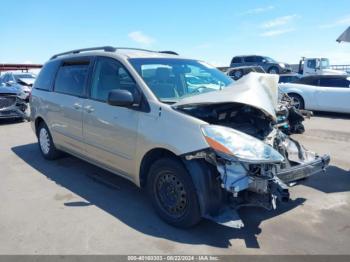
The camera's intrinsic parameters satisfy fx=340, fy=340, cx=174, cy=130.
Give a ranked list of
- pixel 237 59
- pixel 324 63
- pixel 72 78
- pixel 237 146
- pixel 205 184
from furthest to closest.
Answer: pixel 237 59 → pixel 324 63 → pixel 72 78 → pixel 205 184 → pixel 237 146

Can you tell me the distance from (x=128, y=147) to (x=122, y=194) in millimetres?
934

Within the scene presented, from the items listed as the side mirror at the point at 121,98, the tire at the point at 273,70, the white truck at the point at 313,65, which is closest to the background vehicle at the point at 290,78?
the side mirror at the point at 121,98

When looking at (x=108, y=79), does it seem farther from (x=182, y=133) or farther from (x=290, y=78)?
(x=290, y=78)

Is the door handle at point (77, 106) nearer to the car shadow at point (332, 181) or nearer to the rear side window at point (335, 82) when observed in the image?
the car shadow at point (332, 181)

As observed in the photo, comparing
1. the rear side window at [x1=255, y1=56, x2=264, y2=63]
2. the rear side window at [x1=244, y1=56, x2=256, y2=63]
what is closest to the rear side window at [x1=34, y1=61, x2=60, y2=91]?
the rear side window at [x1=255, y1=56, x2=264, y2=63]

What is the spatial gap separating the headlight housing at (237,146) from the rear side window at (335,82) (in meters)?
10.1

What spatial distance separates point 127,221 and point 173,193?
2.22 ft

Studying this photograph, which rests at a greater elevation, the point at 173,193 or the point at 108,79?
the point at 108,79

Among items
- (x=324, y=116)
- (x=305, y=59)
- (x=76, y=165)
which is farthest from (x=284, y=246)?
(x=305, y=59)

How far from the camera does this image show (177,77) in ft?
15.0

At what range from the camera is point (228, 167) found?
3297mm

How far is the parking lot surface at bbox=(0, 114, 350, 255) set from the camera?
339cm

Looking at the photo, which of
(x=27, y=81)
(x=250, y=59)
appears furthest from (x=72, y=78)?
(x=250, y=59)

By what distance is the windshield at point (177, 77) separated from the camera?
4.20m
